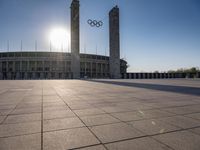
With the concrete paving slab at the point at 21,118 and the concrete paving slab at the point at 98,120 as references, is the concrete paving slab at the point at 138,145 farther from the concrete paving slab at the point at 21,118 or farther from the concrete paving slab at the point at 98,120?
the concrete paving slab at the point at 21,118

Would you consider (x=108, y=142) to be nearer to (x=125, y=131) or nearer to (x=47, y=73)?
(x=125, y=131)

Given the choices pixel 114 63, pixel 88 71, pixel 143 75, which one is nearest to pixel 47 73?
pixel 88 71

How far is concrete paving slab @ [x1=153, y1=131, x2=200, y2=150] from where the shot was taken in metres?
2.83

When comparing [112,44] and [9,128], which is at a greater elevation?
[112,44]

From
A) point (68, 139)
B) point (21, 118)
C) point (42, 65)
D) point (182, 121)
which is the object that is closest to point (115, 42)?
point (42, 65)

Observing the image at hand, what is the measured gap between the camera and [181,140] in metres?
3.08

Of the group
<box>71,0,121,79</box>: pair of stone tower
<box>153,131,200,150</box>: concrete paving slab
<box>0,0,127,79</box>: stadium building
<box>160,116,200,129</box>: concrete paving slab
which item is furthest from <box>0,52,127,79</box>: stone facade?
<box>153,131,200,150</box>: concrete paving slab

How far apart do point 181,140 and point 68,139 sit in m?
2.25

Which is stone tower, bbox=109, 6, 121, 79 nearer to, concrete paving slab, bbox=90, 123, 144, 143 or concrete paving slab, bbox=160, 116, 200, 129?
concrete paving slab, bbox=160, 116, 200, 129

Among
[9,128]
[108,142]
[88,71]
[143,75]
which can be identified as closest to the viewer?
[108,142]

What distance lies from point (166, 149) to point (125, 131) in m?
1.01

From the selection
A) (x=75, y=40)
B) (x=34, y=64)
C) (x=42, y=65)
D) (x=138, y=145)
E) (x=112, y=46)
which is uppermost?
(x=75, y=40)

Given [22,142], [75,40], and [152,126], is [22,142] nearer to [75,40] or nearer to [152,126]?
[152,126]

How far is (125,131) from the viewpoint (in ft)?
11.7
